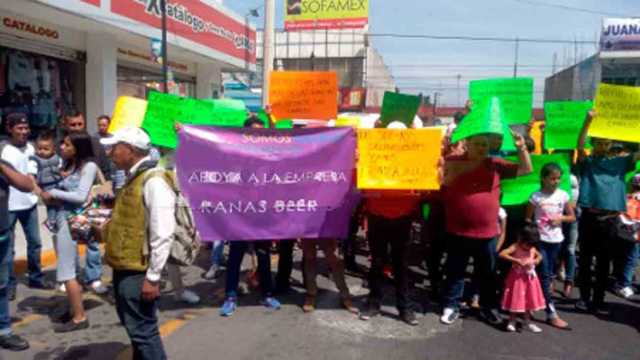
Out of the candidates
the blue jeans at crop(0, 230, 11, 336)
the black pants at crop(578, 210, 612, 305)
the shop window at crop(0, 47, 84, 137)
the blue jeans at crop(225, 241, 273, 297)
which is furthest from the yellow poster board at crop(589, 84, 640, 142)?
the shop window at crop(0, 47, 84, 137)

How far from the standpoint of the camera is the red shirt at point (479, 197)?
15.9 ft

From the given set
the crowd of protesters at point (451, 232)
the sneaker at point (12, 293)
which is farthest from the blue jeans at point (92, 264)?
the sneaker at point (12, 293)

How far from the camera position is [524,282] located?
4.95 m

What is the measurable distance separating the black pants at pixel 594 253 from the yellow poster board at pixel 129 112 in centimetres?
423

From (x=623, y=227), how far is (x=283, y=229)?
121 inches

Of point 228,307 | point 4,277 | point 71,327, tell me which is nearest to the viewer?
point 4,277

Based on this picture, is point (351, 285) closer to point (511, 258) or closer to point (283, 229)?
point (283, 229)

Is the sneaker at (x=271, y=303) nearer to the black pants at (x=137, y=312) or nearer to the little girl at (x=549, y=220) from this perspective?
the black pants at (x=137, y=312)

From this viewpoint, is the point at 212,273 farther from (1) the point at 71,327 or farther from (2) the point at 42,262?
(2) the point at 42,262

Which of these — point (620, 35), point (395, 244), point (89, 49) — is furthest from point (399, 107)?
point (620, 35)

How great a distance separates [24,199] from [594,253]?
548 cm

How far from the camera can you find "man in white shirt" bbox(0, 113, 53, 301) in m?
5.46

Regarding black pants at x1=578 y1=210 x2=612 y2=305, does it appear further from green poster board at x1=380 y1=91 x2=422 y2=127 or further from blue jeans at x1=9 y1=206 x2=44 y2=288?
blue jeans at x1=9 y1=206 x2=44 y2=288

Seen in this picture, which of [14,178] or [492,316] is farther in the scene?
[492,316]
